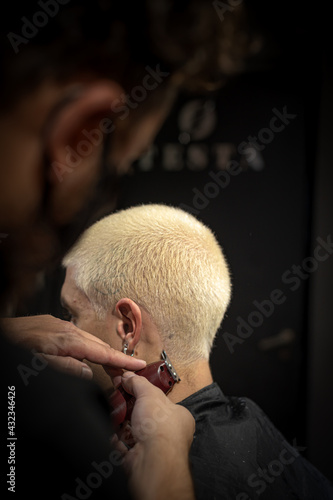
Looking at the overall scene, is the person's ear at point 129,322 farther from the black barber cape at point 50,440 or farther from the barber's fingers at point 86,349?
the black barber cape at point 50,440

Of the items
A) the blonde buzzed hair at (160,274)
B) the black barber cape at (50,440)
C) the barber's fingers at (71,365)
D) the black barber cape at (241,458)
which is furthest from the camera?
the blonde buzzed hair at (160,274)

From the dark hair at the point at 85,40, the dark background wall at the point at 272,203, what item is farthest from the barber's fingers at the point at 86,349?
the dark background wall at the point at 272,203

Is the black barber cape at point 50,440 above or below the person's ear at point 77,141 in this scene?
below

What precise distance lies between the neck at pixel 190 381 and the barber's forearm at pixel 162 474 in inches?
13.9

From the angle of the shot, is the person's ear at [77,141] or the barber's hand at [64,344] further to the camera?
the barber's hand at [64,344]

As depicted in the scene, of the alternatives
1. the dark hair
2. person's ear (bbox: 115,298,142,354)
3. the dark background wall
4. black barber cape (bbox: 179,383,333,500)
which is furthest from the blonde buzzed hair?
the dark hair

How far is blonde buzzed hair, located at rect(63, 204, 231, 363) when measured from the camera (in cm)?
125

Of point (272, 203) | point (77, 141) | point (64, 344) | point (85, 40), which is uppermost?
point (85, 40)

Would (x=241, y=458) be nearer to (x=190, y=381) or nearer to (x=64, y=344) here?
(x=190, y=381)

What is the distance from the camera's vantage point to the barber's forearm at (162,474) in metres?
0.78

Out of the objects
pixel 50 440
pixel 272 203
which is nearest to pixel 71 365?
pixel 50 440

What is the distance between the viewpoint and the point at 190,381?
1304mm

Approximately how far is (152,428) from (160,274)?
0.45 m

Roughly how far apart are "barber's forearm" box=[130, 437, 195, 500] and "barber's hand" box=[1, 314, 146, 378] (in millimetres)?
214
